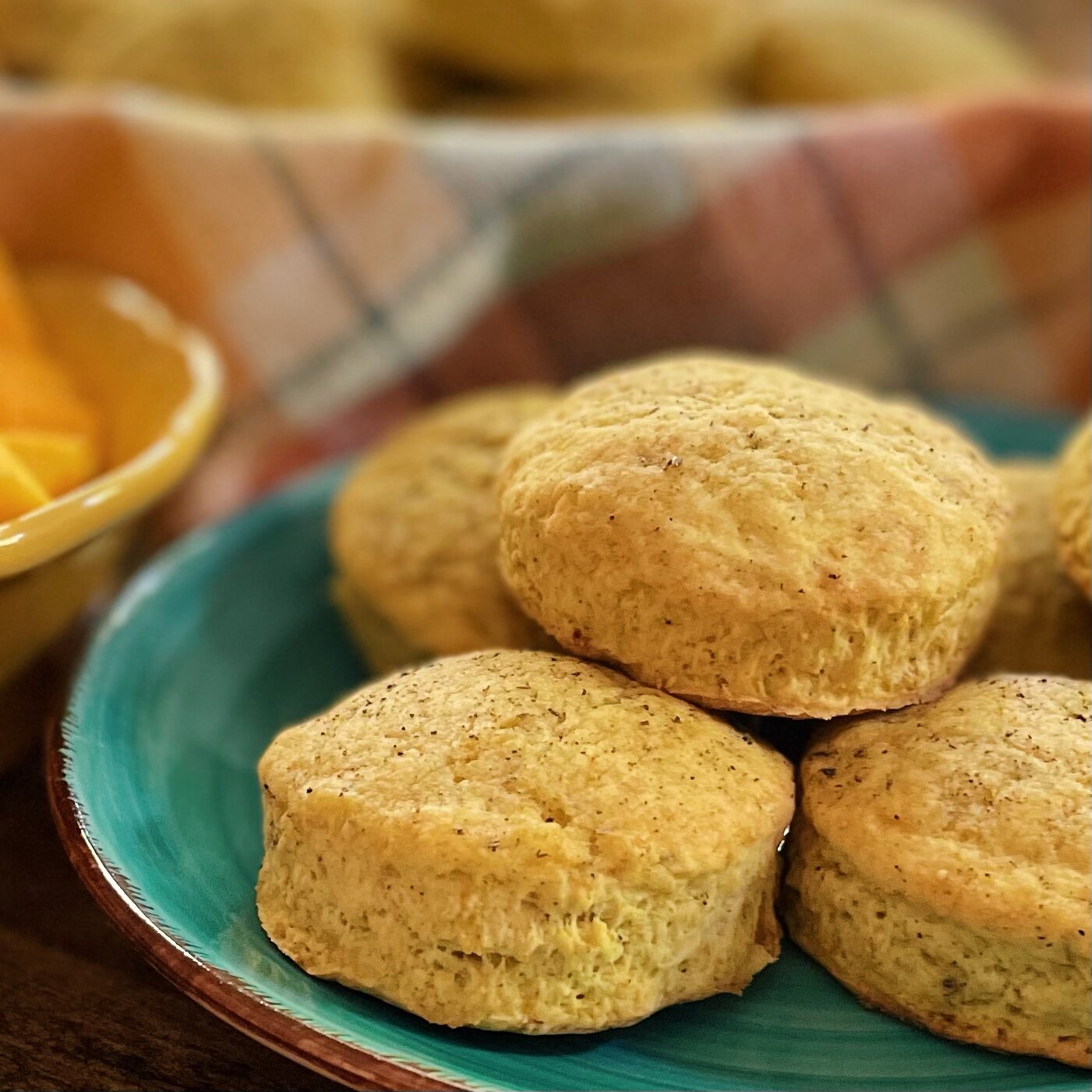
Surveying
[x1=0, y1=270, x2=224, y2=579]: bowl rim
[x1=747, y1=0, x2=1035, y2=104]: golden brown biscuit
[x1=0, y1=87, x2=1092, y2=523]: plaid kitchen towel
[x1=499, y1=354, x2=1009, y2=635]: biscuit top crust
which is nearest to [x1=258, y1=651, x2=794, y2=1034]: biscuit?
[x1=499, y1=354, x2=1009, y2=635]: biscuit top crust

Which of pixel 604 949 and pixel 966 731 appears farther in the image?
pixel 966 731

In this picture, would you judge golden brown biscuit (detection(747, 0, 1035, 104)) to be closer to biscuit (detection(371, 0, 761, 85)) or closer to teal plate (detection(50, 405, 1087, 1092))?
biscuit (detection(371, 0, 761, 85))

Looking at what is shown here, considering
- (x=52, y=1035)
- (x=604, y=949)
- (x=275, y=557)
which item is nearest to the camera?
(x=604, y=949)

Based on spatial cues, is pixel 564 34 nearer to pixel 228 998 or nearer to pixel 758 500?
pixel 758 500

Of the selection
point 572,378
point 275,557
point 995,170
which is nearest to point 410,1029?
point 275,557

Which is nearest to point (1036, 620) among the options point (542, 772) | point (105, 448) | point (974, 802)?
point (974, 802)

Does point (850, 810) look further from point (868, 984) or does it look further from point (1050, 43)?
point (1050, 43)

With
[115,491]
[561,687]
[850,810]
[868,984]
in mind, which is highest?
[115,491]
